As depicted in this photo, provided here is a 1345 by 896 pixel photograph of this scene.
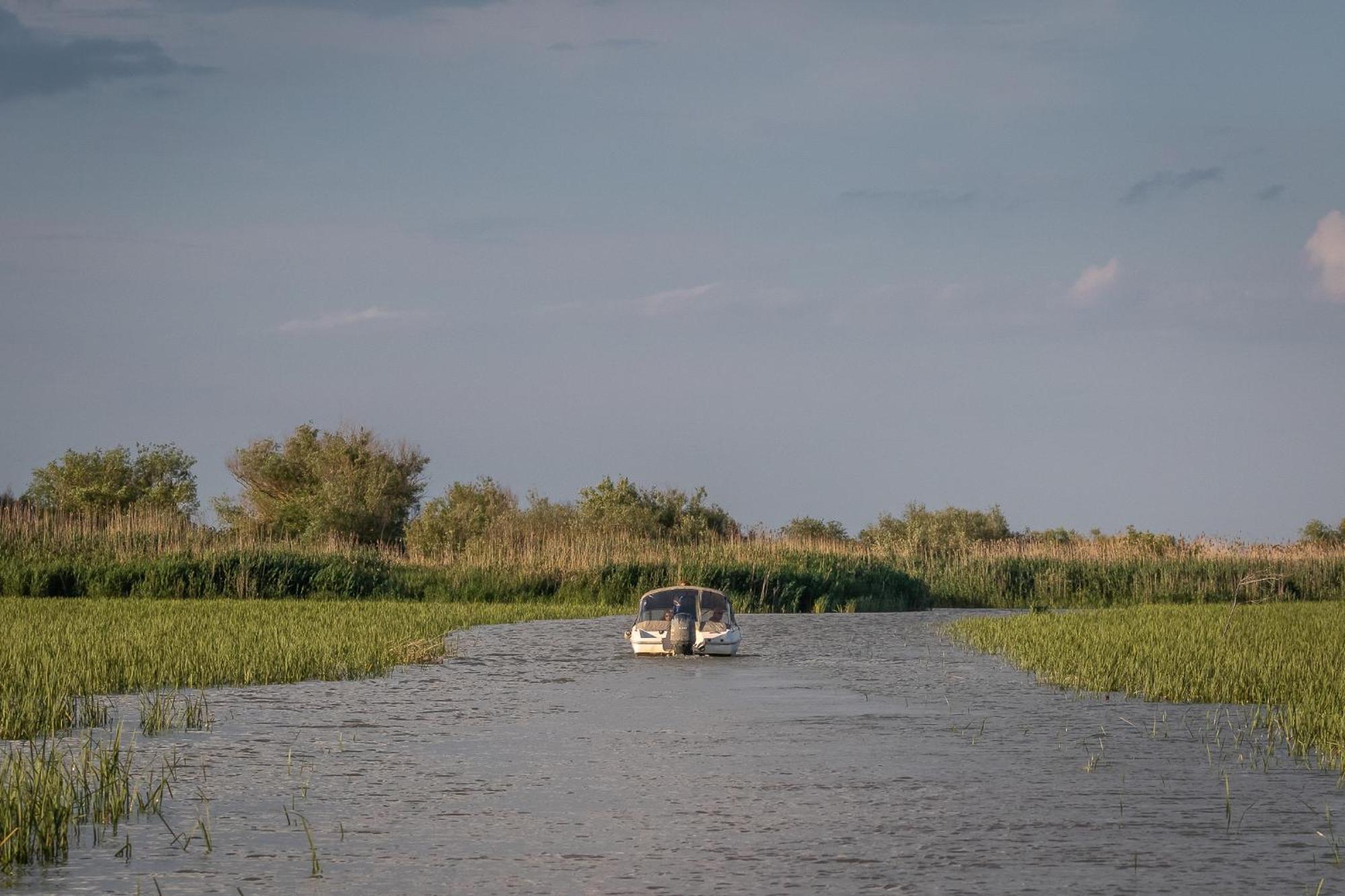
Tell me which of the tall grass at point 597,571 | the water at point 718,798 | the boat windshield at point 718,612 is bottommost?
the water at point 718,798

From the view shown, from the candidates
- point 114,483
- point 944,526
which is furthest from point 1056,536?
point 114,483

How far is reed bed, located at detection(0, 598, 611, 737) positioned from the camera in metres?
14.3

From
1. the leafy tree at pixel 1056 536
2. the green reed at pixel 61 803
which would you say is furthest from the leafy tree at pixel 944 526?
the green reed at pixel 61 803

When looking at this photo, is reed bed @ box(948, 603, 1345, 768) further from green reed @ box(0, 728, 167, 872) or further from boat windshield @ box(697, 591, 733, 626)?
green reed @ box(0, 728, 167, 872)

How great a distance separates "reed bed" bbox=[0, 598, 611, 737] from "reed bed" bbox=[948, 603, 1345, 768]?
8.36 meters

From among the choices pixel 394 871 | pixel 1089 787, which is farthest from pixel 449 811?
pixel 1089 787

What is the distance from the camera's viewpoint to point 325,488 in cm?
6950

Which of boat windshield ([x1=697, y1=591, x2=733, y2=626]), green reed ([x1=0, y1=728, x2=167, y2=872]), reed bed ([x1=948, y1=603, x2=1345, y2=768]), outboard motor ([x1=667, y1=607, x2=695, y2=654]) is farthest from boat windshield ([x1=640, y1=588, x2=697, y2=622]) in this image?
green reed ([x1=0, y1=728, x2=167, y2=872])

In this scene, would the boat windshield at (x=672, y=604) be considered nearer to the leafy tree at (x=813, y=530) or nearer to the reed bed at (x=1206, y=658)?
the reed bed at (x=1206, y=658)

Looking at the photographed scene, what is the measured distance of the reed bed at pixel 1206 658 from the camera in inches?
531

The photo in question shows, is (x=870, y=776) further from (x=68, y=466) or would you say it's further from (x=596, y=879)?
(x=68, y=466)

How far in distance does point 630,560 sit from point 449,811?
3183 cm

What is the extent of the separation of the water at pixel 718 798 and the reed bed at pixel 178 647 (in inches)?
43.3

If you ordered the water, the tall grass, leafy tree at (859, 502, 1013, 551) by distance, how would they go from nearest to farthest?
the water < the tall grass < leafy tree at (859, 502, 1013, 551)
